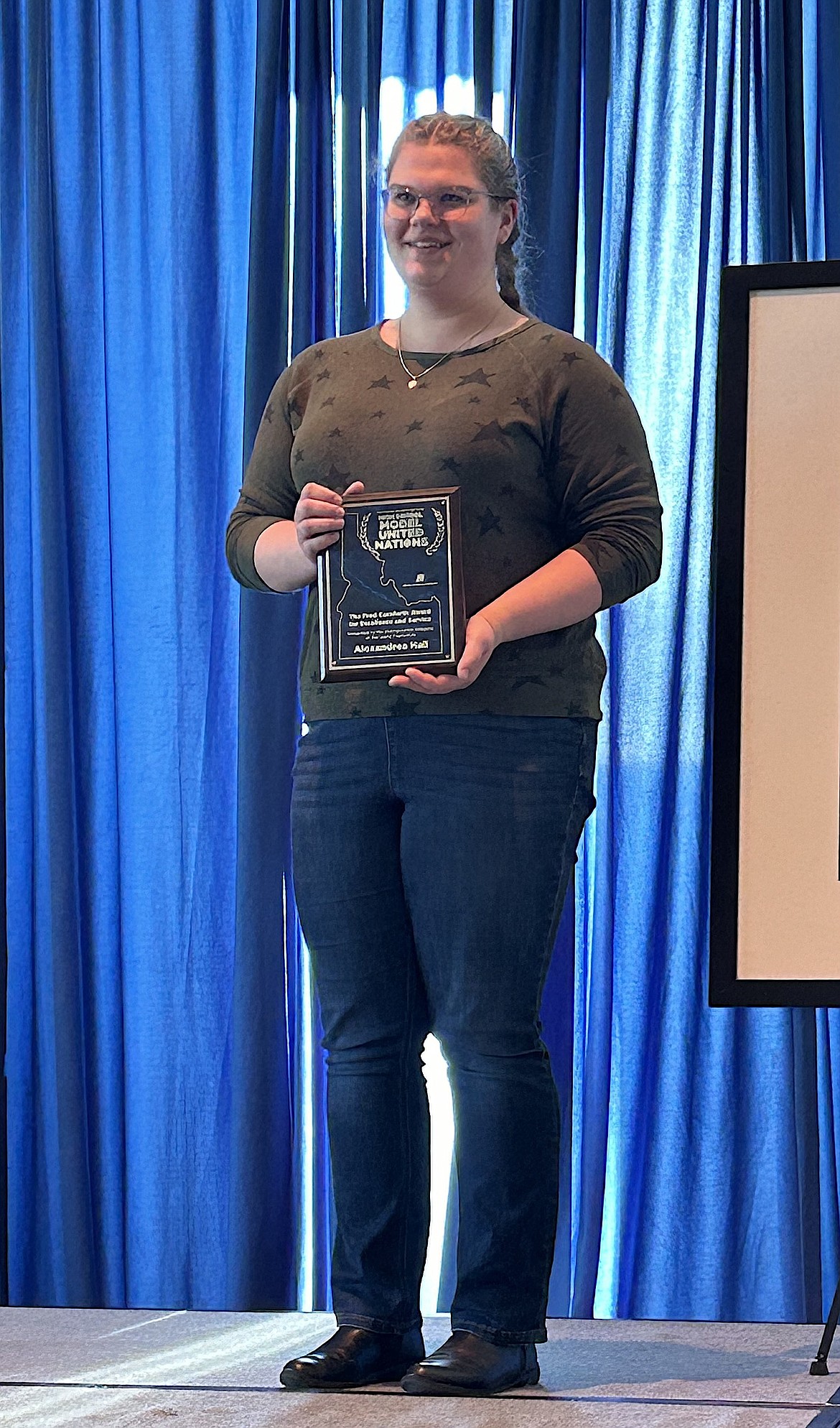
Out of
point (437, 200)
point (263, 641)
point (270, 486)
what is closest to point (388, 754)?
point (270, 486)

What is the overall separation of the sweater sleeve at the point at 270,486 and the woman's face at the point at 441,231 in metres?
0.20

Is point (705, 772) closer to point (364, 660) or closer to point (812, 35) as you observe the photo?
point (364, 660)

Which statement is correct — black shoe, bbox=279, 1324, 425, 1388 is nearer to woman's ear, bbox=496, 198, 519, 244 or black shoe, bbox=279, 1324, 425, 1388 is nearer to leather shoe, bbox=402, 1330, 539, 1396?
leather shoe, bbox=402, 1330, 539, 1396

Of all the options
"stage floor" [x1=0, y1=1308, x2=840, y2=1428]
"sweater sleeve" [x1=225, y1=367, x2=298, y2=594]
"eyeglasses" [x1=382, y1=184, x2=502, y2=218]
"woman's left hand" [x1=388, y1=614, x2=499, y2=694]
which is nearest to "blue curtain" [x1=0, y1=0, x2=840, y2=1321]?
"stage floor" [x1=0, y1=1308, x2=840, y2=1428]

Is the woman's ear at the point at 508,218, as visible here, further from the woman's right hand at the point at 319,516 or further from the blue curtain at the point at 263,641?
the blue curtain at the point at 263,641

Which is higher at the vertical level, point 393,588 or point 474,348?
point 474,348

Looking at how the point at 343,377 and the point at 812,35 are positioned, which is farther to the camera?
the point at 812,35

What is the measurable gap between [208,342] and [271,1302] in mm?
1471

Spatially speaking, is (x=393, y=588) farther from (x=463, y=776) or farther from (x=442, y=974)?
(x=442, y=974)

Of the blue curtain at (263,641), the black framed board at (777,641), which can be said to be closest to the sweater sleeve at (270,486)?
the black framed board at (777,641)

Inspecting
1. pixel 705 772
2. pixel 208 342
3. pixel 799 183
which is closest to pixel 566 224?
pixel 799 183

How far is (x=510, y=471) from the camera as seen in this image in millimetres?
1445

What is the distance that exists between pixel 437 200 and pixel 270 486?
1.12ft

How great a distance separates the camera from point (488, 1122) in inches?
56.2
